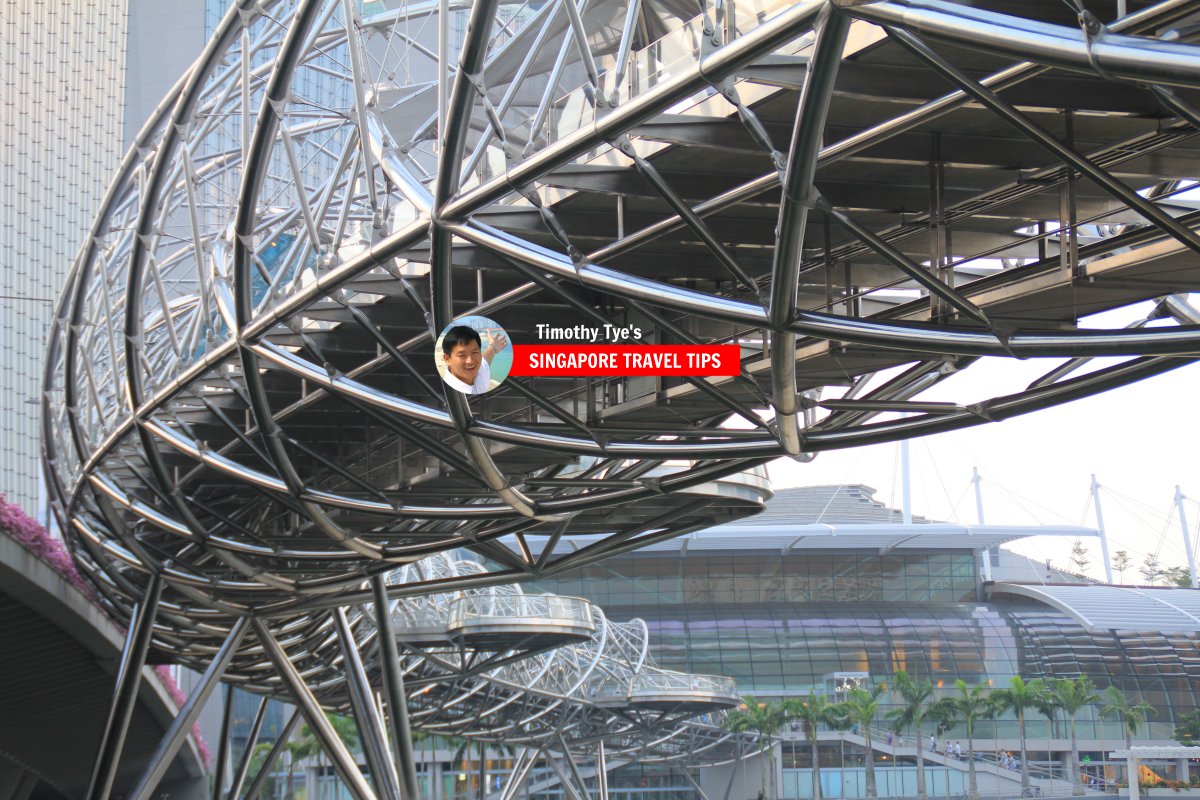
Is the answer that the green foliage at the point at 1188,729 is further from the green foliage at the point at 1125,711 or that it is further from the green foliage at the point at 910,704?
the green foliage at the point at 910,704

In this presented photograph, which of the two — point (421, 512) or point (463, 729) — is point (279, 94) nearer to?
point (421, 512)

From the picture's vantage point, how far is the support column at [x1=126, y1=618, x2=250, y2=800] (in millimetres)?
32906

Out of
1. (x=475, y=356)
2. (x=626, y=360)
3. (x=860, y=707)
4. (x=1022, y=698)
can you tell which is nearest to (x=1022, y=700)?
(x=1022, y=698)

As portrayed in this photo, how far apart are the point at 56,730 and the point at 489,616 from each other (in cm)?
2043

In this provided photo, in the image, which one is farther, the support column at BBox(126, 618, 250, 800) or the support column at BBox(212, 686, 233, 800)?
the support column at BBox(212, 686, 233, 800)

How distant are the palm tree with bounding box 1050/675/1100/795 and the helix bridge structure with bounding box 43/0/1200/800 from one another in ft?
227

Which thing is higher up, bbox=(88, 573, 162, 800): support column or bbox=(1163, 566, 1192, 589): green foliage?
bbox=(1163, 566, 1192, 589): green foliage

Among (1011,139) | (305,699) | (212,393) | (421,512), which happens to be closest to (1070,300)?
(1011,139)

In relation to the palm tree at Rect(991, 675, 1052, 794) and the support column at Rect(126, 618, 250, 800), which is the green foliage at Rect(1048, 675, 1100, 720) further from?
the support column at Rect(126, 618, 250, 800)

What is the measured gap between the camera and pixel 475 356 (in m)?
17.3

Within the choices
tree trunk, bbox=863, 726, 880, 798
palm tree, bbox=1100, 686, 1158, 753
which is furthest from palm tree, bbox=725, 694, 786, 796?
palm tree, bbox=1100, 686, 1158, 753

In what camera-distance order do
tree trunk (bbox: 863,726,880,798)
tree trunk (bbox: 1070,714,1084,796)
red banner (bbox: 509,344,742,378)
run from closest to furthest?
red banner (bbox: 509,344,742,378) < tree trunk (bbox: 863,726,880,798) < tree trunk (bbox: 1070,714,1084,796)

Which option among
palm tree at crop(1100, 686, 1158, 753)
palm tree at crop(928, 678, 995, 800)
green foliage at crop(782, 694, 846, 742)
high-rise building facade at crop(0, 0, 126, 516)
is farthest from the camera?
palm tree at crop(1100, 686, 1158, 753)

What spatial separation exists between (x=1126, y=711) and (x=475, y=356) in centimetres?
8829
